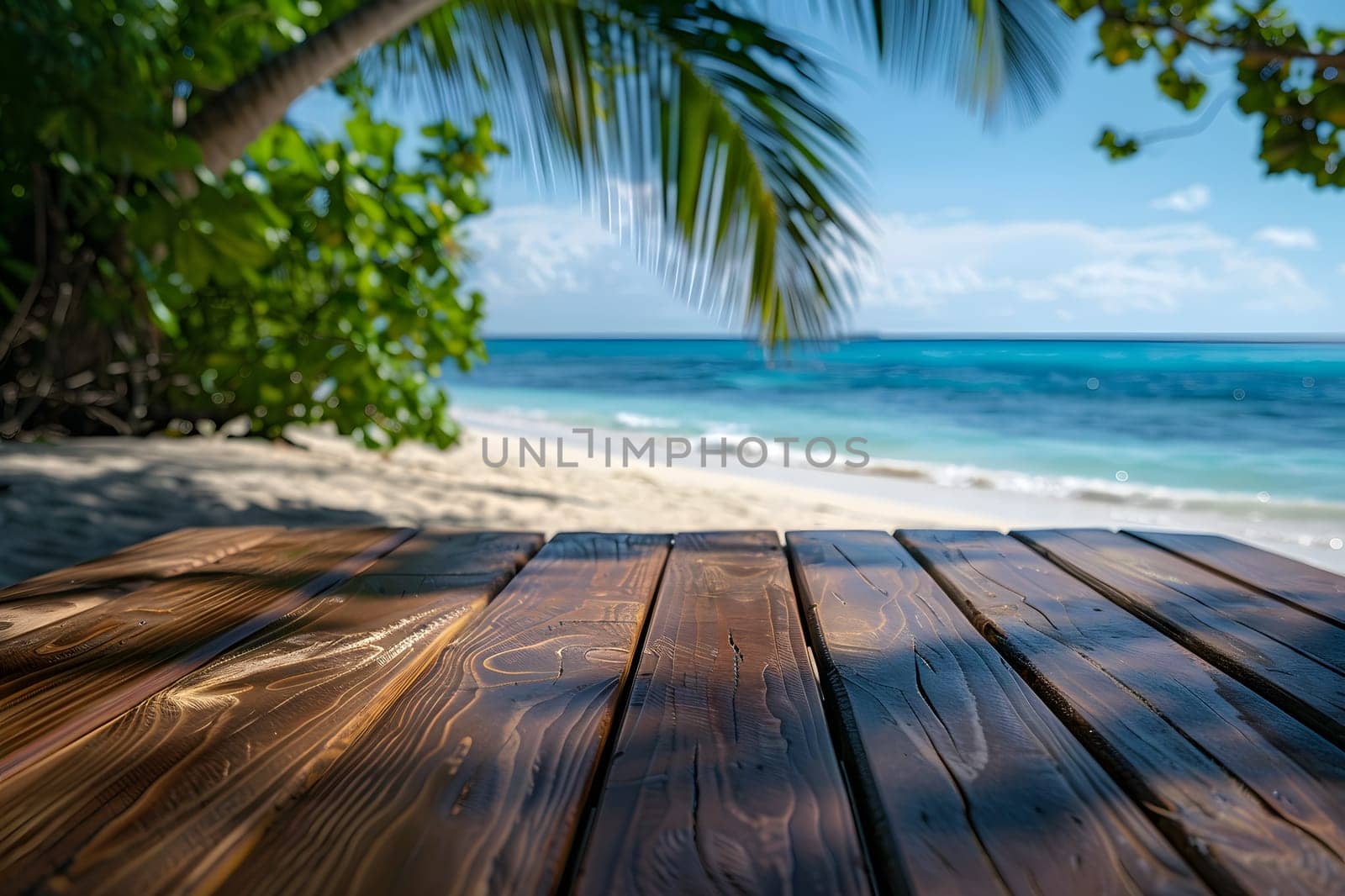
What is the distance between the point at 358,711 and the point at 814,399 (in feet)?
54.8

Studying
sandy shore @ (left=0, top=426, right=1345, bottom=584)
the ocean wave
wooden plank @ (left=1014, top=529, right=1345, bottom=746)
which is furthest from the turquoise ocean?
wooden plank @ (left=1014, top=529, right=1345, bottom=746)

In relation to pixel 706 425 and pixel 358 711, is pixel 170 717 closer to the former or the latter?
pixel 358 711

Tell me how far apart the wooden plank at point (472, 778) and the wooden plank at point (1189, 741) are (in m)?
0.42

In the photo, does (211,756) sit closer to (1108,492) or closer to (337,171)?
(337,171)

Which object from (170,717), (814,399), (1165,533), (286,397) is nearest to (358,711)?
(170,717)

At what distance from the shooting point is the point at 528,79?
10.3 ft

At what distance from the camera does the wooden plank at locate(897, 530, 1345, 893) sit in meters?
0.53

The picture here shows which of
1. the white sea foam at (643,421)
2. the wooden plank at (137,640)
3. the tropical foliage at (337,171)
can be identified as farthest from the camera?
the white sea foam at (643,421)

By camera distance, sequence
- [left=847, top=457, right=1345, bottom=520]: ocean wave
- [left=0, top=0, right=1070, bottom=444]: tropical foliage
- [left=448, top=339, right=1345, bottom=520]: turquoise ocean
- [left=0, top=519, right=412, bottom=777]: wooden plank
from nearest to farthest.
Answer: [left=0, top=519, right=412, bottom=777]: wooden plank
[left=0, top=0, right=1070, bottom=444]: tropical foliage
[left=847, top=457, right=1345, bottom=520]: ocean wave
[left=448, top=339, right=1345, bottom=520]: turquoise ocean

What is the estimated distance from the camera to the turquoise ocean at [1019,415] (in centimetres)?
752

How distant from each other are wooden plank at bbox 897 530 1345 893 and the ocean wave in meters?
5.85

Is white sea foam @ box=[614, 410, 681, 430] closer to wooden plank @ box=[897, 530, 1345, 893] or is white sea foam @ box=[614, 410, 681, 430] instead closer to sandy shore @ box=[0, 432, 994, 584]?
sandy shore @ box=[0, 432, 994, 584]

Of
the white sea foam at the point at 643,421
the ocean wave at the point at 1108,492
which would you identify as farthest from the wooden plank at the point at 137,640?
the white sea foam at the point at 643,421

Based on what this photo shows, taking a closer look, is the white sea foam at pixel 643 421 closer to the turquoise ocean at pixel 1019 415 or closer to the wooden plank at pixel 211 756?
the turquoise ocean at pixel 1019 415
